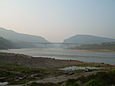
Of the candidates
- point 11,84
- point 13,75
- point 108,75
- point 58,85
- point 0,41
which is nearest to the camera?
point 108,75

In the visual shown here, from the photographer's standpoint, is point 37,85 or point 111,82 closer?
point 111,82

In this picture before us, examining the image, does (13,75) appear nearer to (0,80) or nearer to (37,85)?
(0,80)

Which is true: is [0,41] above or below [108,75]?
above

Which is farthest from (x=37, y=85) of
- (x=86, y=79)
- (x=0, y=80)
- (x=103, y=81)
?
(x=0, y=80)

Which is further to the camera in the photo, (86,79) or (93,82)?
(86,79)

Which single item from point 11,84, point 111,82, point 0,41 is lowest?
point 11,84

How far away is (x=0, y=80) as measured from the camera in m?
18.0

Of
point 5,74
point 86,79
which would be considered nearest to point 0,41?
point 5,74

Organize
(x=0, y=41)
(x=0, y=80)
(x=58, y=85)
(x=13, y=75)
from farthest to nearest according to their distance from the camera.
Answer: (x=0, y=41)
(x=13, y=75)
(x=0, y=80)
(x=58, y=85)

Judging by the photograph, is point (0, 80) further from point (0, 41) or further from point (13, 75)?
point (0, 41)

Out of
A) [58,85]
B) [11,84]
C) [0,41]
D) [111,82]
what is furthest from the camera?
[0,41]

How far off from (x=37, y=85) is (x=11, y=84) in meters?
3.91

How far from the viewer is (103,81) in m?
10.9

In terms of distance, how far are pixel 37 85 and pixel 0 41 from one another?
565ft
